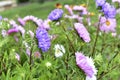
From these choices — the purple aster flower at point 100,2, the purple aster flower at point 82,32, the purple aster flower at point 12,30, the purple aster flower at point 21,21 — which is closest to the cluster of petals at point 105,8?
the purple aster flower at point 100,2

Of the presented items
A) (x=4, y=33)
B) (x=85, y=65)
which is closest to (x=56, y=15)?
(x=4, y=33)

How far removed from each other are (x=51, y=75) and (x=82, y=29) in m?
0.21

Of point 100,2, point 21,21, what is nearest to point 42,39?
point 100,2

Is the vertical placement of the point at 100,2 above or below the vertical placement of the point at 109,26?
above

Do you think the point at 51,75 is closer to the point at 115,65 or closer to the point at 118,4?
the point at 115,65

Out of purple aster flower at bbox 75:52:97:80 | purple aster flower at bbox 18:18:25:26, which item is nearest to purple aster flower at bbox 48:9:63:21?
purple aster flower at bbox 75:52:97:80

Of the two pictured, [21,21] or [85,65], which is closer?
[85,65]

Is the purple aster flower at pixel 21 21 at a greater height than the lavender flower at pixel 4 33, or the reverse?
the lavender flower at pixel 4 33

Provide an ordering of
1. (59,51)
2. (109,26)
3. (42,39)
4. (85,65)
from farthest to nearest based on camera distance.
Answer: (109,26)
(59,51)
(42,39)
(85,65)

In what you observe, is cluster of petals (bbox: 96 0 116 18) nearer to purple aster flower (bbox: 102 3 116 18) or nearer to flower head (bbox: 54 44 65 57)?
purple aster flower (bbox: 102 3 116 18)

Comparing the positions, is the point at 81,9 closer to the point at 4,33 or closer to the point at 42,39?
the point at 4,33

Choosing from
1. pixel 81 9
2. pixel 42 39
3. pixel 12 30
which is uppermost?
pixel 42 39

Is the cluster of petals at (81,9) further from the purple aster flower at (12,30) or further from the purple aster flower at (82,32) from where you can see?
the purple aster flower at (82,32)

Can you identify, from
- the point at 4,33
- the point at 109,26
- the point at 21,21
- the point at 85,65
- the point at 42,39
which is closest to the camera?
the point at 85,65
